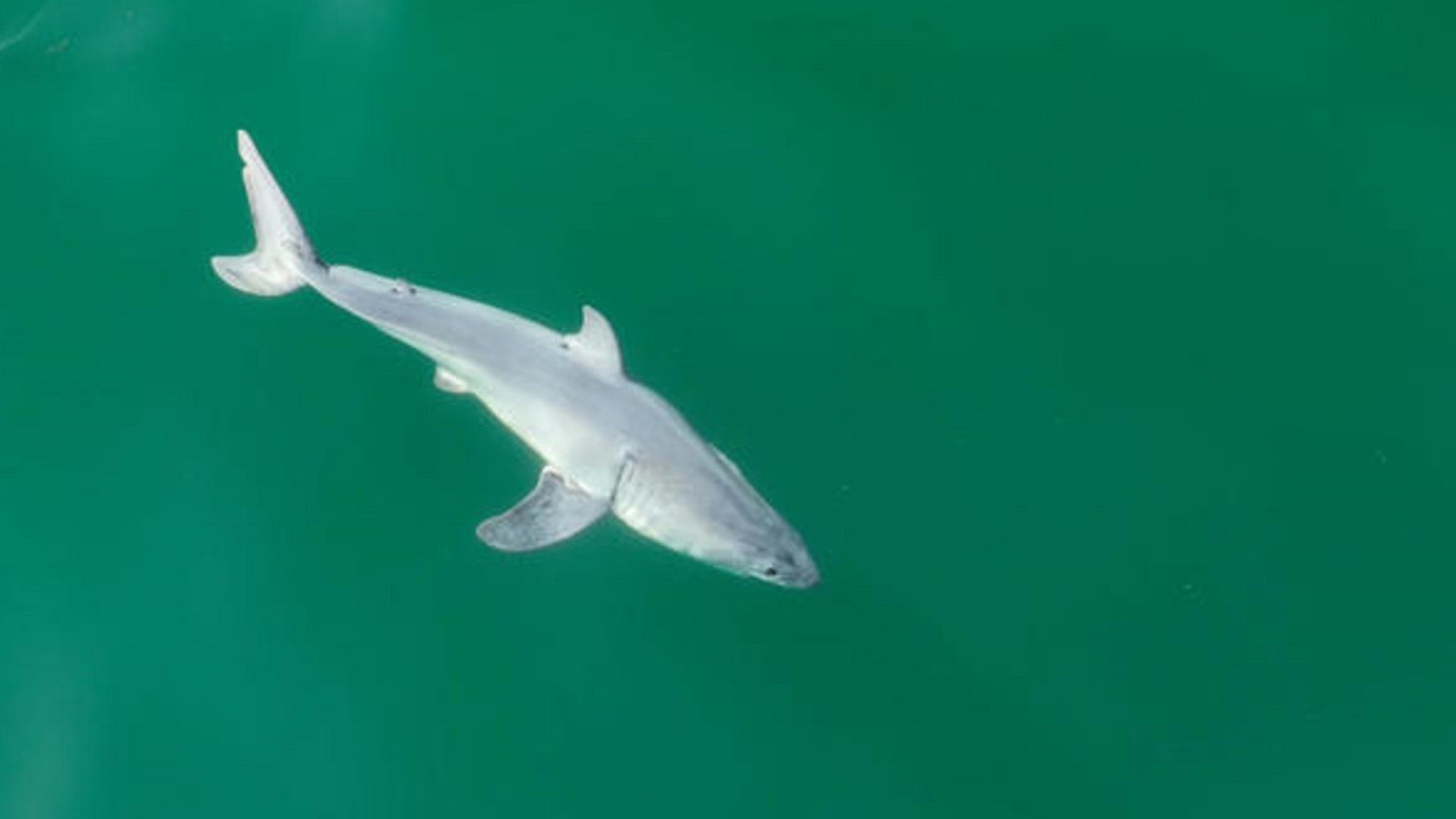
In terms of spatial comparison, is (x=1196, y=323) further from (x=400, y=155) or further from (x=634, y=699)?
(x=400, y=155)

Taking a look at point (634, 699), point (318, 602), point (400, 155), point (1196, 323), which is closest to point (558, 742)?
point (634, 699)

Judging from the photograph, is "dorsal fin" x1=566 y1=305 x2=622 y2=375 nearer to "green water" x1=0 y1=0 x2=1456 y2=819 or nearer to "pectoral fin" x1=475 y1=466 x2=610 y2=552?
"pectoral fin" x1=475 y1=466 x2=610 y2=552

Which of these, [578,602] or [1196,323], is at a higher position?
[1196,323]

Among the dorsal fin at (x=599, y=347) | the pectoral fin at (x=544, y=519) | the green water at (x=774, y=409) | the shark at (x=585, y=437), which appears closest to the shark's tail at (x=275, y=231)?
the shark at (x=585, y=437)

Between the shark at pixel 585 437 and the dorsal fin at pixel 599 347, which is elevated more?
the dorsal fin at pixel 599 347

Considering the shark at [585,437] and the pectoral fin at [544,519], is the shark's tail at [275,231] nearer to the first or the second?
the shark at [585,437]

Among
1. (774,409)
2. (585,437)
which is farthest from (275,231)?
(774,409)

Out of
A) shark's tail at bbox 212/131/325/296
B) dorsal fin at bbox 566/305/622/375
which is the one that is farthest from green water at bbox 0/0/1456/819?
dorsal fin at bbox 566/305/622/375

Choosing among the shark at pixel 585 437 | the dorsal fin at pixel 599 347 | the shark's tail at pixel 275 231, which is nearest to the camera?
the shark at pixel 585 437
